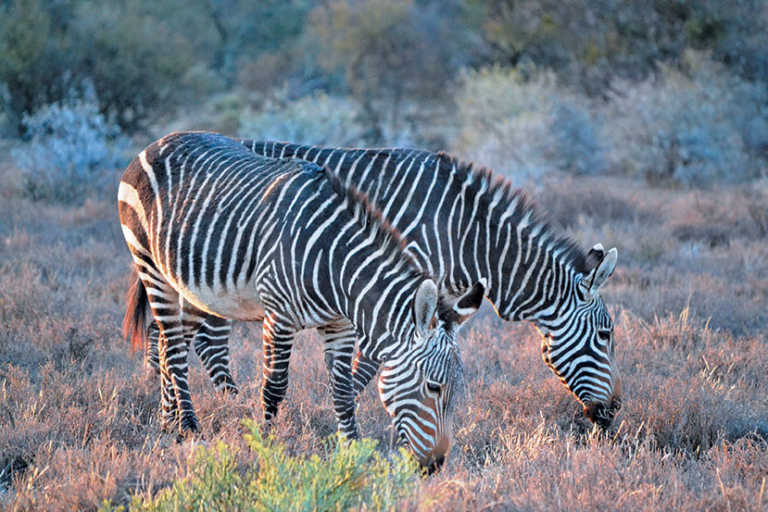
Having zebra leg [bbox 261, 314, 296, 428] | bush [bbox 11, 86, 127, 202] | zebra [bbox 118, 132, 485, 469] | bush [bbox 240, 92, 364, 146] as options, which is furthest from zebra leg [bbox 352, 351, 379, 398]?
bush [bbox 240, 92, 364, 146]

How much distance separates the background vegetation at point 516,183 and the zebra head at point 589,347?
0.73ft

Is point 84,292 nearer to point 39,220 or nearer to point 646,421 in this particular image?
point 39,220

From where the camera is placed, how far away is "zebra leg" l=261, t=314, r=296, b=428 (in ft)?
14.6

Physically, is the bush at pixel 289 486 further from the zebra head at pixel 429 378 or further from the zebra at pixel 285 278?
the zebra at pixel 285 278

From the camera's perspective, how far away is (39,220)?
10367 millimetres

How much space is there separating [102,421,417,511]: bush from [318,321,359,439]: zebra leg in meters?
1.36

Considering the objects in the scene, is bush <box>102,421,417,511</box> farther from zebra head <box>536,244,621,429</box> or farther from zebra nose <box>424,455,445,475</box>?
zebra head <box>536,244,621,429</box>

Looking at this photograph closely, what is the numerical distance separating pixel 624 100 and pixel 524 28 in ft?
27.7

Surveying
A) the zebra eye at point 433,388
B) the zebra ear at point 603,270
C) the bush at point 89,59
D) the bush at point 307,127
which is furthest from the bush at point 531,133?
the zebra eye at point 433,388

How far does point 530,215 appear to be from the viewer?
5.22 metres

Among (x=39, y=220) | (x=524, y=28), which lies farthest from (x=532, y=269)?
(x=524, y=28)

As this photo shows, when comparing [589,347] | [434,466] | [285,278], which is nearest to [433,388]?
[434,466]

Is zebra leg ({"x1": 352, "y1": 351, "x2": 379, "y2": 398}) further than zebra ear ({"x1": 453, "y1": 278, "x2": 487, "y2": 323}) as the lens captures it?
Yes

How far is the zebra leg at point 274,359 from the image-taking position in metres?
4.44
